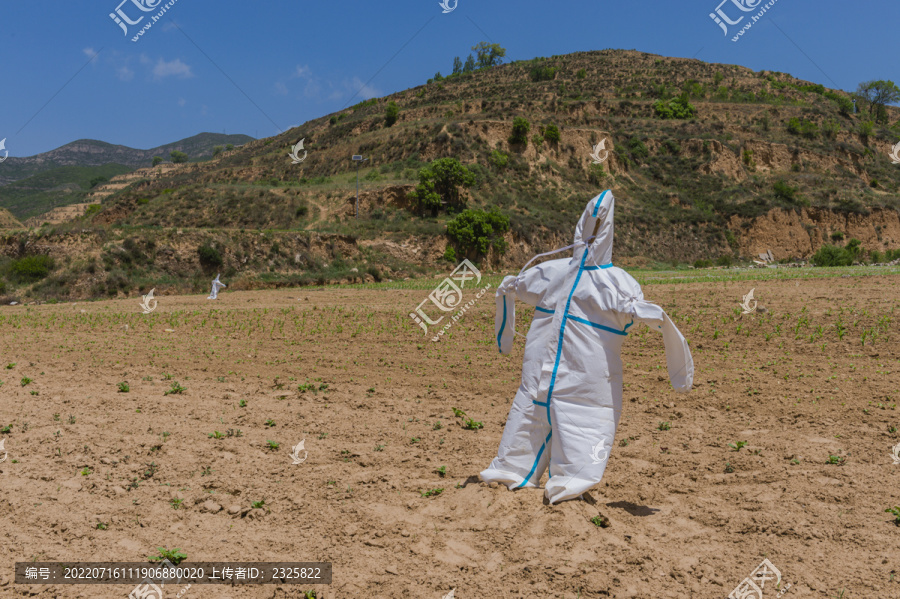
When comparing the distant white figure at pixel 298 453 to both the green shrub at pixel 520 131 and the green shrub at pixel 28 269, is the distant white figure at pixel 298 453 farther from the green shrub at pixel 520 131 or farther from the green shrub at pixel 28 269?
the green shrub at pixel 520 131

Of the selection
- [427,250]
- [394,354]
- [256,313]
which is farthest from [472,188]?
[394,354]

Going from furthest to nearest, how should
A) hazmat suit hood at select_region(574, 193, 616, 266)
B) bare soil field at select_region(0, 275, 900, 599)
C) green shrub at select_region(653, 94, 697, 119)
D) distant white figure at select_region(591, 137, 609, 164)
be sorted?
green shrub at select_region(653, 94, 697, 119), distant white figure at select_region(591, 137, 609, 164), hazmat suit hood at select_region(574, 193, 616, 266), bare soil field at select_region(0, 275, 900, 599)

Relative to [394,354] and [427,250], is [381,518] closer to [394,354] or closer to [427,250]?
[394,354]

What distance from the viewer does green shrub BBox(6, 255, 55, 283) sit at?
2880 cm

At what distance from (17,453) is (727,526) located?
24.1 ft

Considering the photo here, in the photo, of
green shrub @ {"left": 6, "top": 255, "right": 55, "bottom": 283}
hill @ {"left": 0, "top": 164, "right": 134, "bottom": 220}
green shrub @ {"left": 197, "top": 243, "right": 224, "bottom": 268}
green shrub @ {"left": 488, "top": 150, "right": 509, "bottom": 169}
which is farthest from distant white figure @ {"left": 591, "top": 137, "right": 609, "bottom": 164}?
hill @ {"left": 0, "top": 164, "right": 134, "bottom": 220}

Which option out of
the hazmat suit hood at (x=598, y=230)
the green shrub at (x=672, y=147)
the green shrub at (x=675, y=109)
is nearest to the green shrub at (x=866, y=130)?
the green shrub at (x=675, y=109)

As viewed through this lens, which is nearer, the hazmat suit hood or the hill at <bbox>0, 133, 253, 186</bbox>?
the hazmat suit hood

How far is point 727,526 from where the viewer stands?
4.78 meters

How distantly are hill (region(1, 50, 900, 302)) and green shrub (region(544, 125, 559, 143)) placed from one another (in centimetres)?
23

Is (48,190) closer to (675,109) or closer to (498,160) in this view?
(498,160)

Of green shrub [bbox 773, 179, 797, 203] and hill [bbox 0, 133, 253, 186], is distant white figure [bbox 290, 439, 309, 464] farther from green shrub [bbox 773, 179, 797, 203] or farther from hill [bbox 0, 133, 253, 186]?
hill [bbox 0, 133, 253, 186]

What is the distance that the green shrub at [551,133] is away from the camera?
58.5m

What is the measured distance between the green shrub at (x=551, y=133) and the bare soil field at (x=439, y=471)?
49.0m
